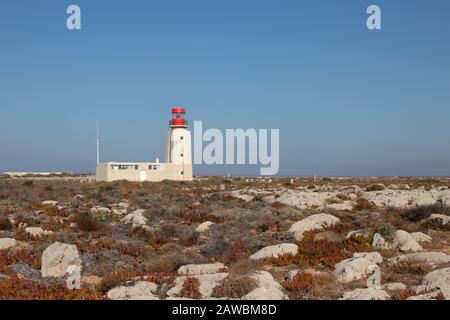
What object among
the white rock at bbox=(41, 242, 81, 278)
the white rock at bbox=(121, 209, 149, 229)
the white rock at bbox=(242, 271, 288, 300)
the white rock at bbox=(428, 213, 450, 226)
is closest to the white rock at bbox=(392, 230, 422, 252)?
the white rock at bbox=(428, 213, 450, 226)

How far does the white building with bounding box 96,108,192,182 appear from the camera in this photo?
55.9 meters

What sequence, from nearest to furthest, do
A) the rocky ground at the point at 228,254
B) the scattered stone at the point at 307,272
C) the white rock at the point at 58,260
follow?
the rocky ground at the point at 228,254 → the scattered stone at the point at 307,272 → the white rock at the point at 58,260

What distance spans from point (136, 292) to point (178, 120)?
52.3 m

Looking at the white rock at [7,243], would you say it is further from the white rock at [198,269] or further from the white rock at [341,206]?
the white rock at [341,206]

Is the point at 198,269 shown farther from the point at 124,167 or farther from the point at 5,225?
the point at 124,167

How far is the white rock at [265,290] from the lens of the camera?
8758mm

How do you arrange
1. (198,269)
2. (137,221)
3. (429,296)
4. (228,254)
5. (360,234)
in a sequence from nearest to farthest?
(429,296) < (198,269) < (228,254) < (360,234) < (137,221)

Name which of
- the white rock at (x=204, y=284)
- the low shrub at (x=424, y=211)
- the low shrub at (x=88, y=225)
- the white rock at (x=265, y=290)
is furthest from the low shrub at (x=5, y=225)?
the low shrub at (x=424, y=211)

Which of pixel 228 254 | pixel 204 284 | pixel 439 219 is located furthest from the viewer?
pixel 439 219

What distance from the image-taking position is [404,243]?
45.9ft

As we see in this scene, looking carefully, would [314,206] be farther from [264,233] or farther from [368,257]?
[368,257]

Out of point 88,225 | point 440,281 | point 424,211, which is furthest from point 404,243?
point 88,225

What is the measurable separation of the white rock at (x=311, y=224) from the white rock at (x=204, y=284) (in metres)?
6.52
